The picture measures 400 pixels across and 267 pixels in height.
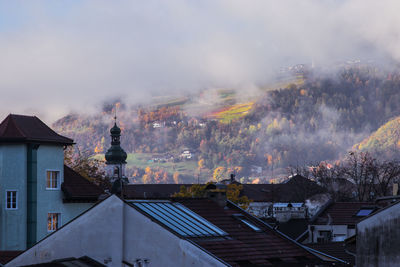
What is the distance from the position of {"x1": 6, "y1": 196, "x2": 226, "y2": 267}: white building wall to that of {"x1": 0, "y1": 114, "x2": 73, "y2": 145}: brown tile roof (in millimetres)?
29054

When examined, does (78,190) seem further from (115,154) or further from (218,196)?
(115,154)

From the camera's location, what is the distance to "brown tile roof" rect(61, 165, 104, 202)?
6344 cm

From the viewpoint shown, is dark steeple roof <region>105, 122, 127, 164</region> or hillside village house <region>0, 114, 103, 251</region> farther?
dark steeple roof <region>105, 122, 127, 164</region>

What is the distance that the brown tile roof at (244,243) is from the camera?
33.3m

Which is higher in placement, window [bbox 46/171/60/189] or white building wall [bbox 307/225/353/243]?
window [bbox 46/171/60/189]

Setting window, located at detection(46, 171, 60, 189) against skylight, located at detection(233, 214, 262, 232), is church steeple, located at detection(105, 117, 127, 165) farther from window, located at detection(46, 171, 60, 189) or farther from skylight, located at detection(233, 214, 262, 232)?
skylight, located at detection(233, 214, 262, 232)

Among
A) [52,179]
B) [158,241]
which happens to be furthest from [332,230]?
[158,241]

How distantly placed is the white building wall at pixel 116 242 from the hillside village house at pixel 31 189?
94.0 ft

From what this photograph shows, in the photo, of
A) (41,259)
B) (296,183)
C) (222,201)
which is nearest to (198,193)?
(296,183)

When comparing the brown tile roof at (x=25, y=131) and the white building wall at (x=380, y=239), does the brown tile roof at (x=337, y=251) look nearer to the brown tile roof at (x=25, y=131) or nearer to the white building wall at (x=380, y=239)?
the white building wall at (x=380, y=239)

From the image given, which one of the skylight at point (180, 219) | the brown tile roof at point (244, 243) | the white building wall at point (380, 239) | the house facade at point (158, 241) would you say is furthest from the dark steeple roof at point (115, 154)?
the white building wall at point (380, 239)

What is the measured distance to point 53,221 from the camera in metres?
63.2

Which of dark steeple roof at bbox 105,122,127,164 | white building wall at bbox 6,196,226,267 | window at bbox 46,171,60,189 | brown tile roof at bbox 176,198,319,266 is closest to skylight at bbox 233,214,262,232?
brown tile roof at bbox 176,198,319,266

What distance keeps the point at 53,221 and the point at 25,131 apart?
6757 millimetres
